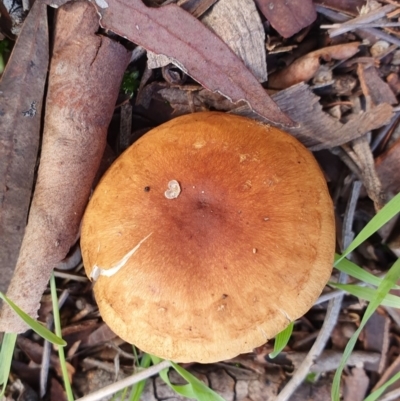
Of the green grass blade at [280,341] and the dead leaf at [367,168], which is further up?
the dead leaf at [367,168]

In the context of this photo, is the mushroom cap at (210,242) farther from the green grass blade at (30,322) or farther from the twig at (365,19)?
the twig at (365,19)

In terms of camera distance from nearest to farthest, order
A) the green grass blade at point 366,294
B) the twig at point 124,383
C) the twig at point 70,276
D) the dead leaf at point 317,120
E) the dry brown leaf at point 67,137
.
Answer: the dry brown leaf at point 67,137
the green grass blade at point 366,294
the dead leaf at point 317,120
the twig at point 124,383
the twig at point 70,276

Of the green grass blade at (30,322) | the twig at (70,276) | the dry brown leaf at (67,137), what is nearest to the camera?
the green grass blade at (30,322)

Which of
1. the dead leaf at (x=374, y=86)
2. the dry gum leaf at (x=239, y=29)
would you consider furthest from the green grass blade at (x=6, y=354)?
the dead leaf at (x=374, y=86)

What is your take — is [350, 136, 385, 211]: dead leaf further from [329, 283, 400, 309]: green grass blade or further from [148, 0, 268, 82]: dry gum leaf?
[148, 0, 268, 82]: dry gum leaf

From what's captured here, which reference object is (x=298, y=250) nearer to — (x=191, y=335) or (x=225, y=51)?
(x=191, y=335)

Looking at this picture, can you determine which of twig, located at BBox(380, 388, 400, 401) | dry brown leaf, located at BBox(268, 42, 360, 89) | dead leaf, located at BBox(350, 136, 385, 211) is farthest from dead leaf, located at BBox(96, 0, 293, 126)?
twig, located at BBox(380, 388, 400, 401)
